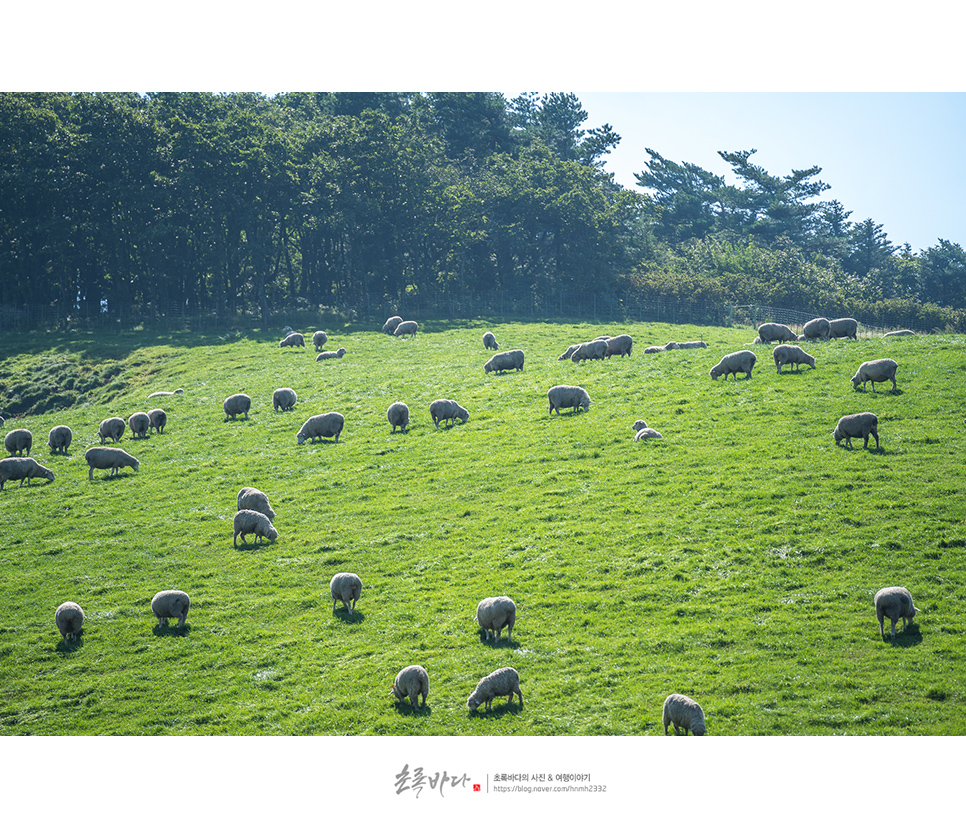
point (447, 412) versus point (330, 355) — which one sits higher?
point (330, 355)

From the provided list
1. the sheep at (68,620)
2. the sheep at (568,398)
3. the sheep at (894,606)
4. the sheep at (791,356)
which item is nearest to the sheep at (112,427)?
the sheep at (68,620)

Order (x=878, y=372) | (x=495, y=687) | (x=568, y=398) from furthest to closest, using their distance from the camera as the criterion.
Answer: (x=568, y=398) → (x=878, y=372) → (x=495, y=687)

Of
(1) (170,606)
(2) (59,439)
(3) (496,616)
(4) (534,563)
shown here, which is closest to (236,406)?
(2) (59,439)

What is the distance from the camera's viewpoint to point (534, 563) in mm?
22875

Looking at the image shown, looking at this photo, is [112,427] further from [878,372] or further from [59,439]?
[878,372]

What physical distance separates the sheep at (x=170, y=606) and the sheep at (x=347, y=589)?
385cm

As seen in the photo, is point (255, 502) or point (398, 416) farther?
point (398, 416)

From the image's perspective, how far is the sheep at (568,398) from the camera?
118 ft

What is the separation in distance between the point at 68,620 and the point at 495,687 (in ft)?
38.4

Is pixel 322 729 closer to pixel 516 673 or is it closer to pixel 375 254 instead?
pixel 516 673

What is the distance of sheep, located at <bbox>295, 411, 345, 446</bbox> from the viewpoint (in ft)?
119

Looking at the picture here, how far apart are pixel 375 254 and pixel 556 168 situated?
21246 millimetres

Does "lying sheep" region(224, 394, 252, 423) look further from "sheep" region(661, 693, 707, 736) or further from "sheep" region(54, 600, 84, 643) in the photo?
"sheep" region(661, 693, 707, 736)
